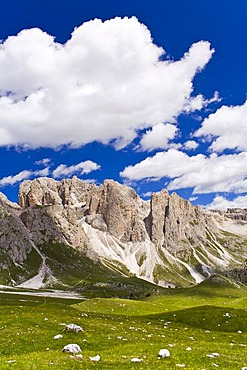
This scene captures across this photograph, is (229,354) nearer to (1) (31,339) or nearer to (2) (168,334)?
(2) (168,334)

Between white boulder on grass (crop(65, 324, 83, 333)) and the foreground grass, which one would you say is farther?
white boulder on grass (crop(65, 324, 83, 333))

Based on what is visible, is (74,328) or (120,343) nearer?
(120,343)

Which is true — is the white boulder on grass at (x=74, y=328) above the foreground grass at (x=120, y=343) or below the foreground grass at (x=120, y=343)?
above

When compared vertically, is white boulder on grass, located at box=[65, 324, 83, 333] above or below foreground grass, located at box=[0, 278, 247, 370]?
above

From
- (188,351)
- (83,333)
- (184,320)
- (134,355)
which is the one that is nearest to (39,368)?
(134,355)

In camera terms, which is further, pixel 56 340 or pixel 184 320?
pixel 184 320

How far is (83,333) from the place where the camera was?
128 feet

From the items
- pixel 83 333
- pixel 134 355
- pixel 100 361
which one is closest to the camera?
pixel 100 361

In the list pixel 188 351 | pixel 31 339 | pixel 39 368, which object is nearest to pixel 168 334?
pixel 188 351

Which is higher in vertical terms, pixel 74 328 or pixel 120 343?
pixel 74 328

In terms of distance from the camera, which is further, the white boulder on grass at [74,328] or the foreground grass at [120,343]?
the white boulder on grass at [74,328]

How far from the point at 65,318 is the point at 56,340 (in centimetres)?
1186

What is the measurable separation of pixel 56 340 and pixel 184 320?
3269cm

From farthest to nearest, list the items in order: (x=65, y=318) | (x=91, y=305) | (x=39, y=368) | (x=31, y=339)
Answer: (x=91, y=305) → (x=65, y=318) → (x=31, y=339) → (x=39, y=368)
